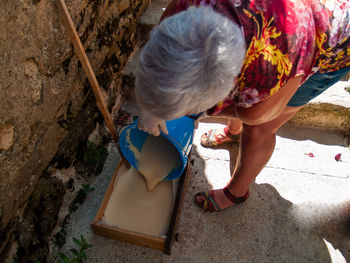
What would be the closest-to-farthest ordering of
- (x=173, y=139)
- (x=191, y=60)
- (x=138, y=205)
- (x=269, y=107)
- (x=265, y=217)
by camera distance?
(x=191, y=60), (x=269, y=107), (x=173, y=139), (x=138, y=205), (x=265, y=217)

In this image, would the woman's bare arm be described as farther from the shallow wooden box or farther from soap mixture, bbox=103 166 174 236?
soap mixture, bbox=103 166 174 236

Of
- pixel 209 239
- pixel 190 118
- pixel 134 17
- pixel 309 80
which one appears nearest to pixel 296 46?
pixel 309 80

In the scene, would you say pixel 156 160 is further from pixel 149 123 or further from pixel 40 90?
pixel 40 90

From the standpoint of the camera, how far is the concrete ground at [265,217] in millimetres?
1973

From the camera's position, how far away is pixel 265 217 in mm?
2156

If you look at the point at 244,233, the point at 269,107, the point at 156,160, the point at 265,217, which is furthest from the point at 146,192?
the point at 269,107

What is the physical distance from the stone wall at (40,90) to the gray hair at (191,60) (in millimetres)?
654

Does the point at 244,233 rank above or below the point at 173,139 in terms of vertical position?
below

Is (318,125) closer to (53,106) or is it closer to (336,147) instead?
(336,147)

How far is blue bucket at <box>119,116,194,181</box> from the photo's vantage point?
69.6 inches

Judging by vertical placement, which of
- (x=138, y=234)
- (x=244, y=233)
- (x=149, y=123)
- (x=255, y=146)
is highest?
(x=149, y=123)

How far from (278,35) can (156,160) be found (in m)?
1.33

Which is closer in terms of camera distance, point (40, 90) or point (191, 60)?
point (191, 60)

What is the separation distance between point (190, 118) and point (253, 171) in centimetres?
56
